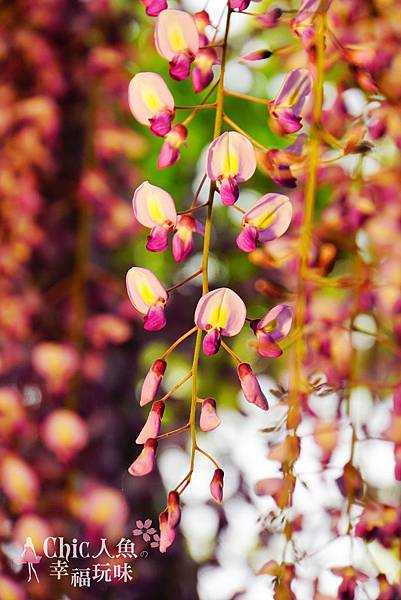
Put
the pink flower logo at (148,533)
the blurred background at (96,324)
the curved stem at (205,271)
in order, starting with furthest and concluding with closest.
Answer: the blurred background at (96,324), the pink flower logo at (148,533), the curved stem at (205,271)

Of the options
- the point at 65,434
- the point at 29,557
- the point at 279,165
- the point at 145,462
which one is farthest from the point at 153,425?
the point at 65,434

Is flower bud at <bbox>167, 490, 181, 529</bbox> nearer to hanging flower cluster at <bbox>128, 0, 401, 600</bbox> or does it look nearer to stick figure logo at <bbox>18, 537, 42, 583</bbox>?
hanging flower cluster at <bbox>128, 0, 401, 600</bbox>

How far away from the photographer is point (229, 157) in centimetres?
34

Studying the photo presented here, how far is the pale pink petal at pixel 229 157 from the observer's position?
0.33 metres

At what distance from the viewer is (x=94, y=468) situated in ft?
2.41

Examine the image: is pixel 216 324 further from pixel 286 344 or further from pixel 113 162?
pixel 113 162

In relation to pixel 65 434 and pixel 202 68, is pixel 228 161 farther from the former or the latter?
pixel 65 434

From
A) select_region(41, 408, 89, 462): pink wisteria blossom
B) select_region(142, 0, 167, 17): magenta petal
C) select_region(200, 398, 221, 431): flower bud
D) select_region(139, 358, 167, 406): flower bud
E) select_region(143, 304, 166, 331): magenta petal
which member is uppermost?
select_region(142, 0, 167, 17): magenta petal

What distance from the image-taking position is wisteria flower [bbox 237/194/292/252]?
0.34 m

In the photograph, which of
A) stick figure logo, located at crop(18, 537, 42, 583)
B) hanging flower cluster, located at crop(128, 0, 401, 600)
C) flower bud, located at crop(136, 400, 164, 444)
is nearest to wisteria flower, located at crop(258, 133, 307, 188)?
hanging flower cluster, located at crop(128, 0, 401, 600)

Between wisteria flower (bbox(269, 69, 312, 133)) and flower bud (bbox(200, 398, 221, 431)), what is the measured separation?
11 cm

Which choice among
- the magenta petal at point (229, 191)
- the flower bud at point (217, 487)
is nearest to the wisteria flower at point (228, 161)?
the magenta petal at point (229, 191)

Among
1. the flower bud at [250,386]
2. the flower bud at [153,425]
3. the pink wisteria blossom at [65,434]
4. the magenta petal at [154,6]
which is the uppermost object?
the magenta petal at [154,6]

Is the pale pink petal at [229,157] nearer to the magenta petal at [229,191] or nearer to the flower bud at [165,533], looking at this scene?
the magenta petal at [229,191]
